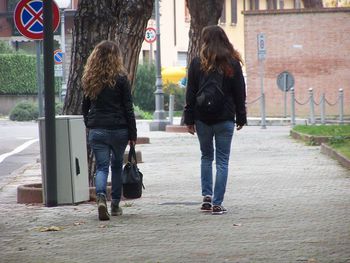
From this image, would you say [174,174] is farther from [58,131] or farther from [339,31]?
[339,31]

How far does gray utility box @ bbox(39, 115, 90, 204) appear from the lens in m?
12.9

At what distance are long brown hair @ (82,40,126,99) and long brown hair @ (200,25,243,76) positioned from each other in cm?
83

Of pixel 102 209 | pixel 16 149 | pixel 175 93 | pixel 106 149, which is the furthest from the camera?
pixel 175 93

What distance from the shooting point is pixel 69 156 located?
12953 mm

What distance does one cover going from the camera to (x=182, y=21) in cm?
7188

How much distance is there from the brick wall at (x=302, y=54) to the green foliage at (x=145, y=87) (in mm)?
9486

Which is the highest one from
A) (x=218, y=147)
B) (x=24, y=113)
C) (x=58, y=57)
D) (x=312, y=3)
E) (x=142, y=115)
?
(x=312, y=3)

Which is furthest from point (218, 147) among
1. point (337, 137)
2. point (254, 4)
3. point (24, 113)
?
point (254, 4)

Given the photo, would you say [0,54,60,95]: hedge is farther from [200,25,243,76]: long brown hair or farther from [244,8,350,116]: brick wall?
[200,25,243,76]: long brown hair

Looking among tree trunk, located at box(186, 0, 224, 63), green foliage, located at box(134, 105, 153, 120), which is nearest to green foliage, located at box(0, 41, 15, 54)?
green foliage, located at box(134, 105, 153, 120)

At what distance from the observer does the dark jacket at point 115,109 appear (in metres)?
11.7

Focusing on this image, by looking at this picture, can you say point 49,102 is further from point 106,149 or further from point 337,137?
point 337,137

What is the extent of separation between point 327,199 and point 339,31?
3557 cm

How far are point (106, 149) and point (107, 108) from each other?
40 cm
